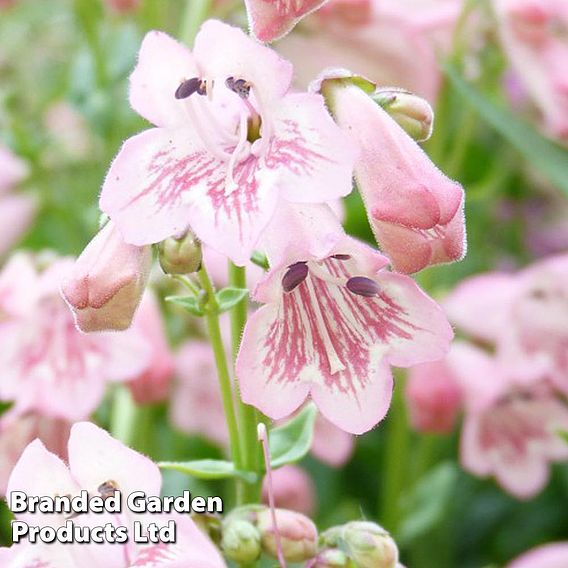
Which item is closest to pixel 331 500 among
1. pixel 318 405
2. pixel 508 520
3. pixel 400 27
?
pixel 508 520

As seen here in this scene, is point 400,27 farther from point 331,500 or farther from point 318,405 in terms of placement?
point 318,405

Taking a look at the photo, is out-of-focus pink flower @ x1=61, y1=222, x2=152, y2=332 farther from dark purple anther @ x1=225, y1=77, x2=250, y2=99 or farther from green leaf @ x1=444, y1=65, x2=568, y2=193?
green leaf @ x1=444, y1=65, x2=568, y2=193

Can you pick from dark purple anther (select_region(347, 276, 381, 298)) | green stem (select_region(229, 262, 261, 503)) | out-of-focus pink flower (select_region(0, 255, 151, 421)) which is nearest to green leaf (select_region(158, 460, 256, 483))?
Result: green stem (select_region(229, 262, 261, 503))

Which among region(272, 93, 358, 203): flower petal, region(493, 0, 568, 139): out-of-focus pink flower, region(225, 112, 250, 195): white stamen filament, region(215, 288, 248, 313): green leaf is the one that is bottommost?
region(493, 0, 568, 139): out-of-focus pink flower

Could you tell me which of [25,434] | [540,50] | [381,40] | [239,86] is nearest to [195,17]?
[381,40]

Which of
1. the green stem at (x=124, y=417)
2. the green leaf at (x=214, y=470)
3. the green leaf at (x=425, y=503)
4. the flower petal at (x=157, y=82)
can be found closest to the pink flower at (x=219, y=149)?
the flower petal at (x=157, y=82)

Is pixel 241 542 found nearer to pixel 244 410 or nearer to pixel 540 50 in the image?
pixel 244 410
